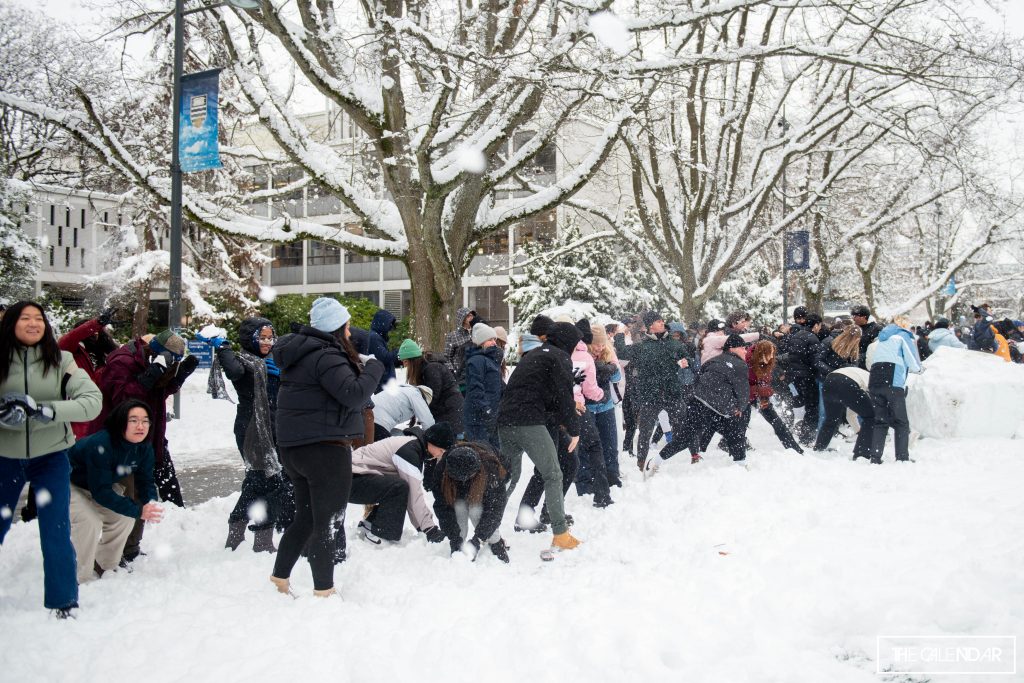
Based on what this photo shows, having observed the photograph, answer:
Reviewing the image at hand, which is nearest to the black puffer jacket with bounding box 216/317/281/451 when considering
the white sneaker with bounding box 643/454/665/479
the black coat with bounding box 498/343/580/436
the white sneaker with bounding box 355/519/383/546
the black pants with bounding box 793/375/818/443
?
the white sneaker with bounding box 355/519/383/546

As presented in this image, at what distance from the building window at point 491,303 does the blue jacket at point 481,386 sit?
103 feet

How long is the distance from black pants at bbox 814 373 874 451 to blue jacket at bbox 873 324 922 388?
44cm

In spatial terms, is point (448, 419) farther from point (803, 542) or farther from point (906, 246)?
point (906, 246)

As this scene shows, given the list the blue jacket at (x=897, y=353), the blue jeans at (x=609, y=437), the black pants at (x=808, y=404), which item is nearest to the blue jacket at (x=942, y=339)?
the black pants at (x=808, y=404)

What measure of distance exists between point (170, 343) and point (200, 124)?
6.14m

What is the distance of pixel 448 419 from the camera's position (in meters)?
6.93

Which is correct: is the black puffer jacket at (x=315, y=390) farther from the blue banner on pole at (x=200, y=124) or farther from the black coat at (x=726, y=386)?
the blue banner on pole at (x=200, y=124)

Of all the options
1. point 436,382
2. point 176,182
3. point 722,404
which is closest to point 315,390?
point 436,382

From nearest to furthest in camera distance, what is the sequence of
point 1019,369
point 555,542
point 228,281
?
point 555,542, point 1019,369, point 228,281

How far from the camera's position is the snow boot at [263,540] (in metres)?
5.66

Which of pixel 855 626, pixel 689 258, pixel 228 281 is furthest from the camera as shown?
pixel 228 281

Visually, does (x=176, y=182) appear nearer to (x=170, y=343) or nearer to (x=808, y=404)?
(x=170, y=343)

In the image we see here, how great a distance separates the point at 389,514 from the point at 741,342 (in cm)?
473

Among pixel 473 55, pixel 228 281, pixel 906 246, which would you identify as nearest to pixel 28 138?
pixel 228 281
